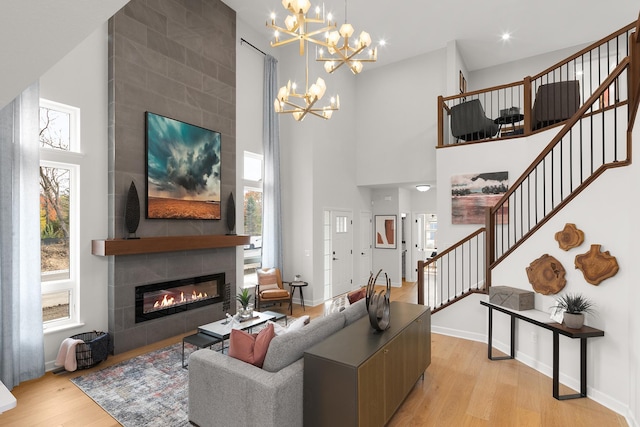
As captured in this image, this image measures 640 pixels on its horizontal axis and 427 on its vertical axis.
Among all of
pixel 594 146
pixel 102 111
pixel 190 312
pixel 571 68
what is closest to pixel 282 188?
pixel 190 312

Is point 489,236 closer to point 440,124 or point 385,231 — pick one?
point 440,124

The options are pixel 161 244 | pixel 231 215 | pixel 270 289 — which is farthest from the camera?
pixel 270 289

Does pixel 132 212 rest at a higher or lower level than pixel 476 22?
lower

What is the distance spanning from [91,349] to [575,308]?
5.29 metres

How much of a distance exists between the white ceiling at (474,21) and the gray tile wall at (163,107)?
48.4 inches

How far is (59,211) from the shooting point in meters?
4.18

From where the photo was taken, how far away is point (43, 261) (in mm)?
4027

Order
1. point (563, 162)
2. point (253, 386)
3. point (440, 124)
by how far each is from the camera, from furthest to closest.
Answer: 1. point (440, 124)
2. point (563, 162)
3. point (253, 386)

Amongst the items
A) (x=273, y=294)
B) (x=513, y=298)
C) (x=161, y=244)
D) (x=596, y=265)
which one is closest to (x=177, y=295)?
(x=161, y=244)

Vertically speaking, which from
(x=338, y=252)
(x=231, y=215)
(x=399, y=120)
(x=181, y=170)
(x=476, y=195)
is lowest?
(x=338, y=252)

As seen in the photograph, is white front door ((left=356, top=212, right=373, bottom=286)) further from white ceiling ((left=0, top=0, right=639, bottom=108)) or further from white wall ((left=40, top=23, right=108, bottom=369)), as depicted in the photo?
white wall ((left=40, top=23, right=108, bottom=369))

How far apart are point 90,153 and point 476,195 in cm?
591

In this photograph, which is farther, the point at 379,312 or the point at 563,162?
the point at 563,162

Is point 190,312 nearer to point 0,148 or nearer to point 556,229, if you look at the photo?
point 0,148
